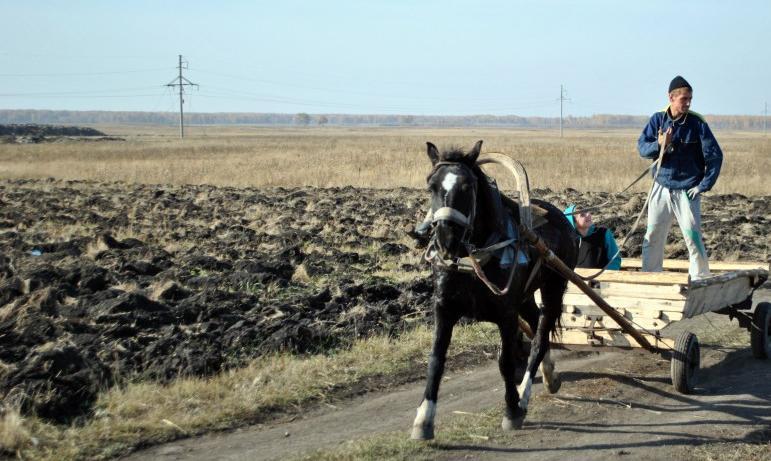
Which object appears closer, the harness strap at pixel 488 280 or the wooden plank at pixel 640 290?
the harness strap at pixel 488 280

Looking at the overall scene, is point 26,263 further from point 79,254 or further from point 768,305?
point 768,305

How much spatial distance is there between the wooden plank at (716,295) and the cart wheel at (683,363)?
22 centimetres

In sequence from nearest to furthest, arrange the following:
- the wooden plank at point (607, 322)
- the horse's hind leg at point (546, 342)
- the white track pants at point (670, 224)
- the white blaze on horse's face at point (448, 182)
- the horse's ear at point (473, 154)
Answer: the white blaze on horse's face at point (448, 182), the horse's ear at point (473, 154), the horse's hind leg at point (546, 342), the wooden plank at point (607, 322), the white track pants at point (670, 224)

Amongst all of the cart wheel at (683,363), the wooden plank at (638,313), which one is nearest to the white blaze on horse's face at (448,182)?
the wooden plank at (638,313)

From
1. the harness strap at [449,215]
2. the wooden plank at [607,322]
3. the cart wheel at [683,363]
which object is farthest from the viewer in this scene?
the wooden plank at [607,322]

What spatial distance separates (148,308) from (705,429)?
20.0ft

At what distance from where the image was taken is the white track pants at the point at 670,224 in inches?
320

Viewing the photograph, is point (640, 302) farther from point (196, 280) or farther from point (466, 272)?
point (196, 280)

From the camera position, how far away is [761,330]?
8406mm

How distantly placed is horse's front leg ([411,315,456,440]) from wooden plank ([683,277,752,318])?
2522 mm

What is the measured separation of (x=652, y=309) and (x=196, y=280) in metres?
6.61

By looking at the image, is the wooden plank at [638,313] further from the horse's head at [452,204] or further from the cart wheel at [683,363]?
the horse's head at [452,204]

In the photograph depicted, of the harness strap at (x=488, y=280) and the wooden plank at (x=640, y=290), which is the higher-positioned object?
the harness strap at (x=488, y=280)

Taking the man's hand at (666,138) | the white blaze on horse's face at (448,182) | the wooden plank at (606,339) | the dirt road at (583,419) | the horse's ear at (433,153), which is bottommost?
the dirt road at (583,419)
